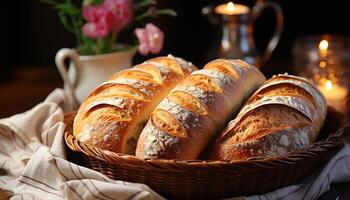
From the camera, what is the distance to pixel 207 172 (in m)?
0.96

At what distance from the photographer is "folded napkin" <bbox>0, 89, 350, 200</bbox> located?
0.99 m

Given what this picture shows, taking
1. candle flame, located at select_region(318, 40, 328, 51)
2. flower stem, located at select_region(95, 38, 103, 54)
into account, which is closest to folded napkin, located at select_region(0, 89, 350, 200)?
flower stem, located at select_region(95, 38, 103, 54)

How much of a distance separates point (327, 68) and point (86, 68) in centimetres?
71

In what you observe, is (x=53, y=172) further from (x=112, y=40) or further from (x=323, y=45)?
(x=323, y=45)

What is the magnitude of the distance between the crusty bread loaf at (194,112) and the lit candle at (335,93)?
1.73 feet

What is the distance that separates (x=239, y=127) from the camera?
41.2 inches

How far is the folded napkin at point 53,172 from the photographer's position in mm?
994

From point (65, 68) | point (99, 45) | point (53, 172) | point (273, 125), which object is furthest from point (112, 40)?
point (273, 125)

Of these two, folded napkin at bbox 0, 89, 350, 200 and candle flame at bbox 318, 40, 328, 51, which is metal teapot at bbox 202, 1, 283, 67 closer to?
candle flame at bbox 318, 40, 328, 51

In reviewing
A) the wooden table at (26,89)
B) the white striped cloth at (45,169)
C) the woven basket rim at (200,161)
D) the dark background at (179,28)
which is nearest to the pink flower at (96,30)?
the white striped cloth at (45,169)

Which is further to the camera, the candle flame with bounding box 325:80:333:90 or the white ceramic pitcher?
the candle flame with bounding box 325:80:333:90

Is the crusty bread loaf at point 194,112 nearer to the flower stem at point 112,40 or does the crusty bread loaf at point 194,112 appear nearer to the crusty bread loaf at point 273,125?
the crusty bread loaf at point 273,125

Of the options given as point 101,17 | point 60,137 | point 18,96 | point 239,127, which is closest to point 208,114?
point 239,127

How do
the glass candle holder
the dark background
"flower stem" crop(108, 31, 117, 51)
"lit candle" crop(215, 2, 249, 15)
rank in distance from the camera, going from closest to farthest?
"flower stem" crop(108, 31, 117, 51)
the glass candle holder
"lit candle" crop(215, 2, 249, 15)
the dark background
